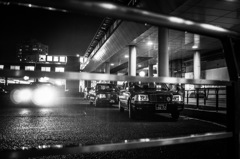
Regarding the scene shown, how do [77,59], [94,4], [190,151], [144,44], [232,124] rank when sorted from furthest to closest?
[77,59] → [144,44] → [190,151] → [232,124] → [94,4]

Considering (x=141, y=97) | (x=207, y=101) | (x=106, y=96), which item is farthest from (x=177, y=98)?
(x=207, y=101)

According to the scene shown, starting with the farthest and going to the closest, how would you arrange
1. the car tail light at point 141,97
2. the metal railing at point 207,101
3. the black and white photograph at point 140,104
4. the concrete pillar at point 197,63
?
the concrete pillar at point 197,63 → the metal railing at point 207,101 → the car tail light at point 141,97 → the black and white photograph at point 140,104

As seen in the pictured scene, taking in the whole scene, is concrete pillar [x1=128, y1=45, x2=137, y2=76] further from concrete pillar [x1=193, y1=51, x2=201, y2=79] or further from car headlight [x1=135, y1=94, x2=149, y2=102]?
car headlight [x1=135, y1=94, x2=149, y2=102]

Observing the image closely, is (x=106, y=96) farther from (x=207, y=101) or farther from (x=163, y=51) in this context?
(x=207, y=101)

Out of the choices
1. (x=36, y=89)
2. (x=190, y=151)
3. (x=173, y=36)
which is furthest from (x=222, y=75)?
(x=190, y=151)

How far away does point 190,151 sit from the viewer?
11.7 ft

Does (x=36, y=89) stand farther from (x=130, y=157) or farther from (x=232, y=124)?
(x=232, y=124)

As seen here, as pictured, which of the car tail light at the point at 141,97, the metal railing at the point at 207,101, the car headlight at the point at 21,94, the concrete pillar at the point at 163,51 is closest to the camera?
the car tail light at the point at 141,97

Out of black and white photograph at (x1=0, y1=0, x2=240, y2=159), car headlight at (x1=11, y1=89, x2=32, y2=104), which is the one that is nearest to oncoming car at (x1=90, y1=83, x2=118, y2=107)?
black and white photograph at (x1=0, y1=0, x2=240, y2=159)

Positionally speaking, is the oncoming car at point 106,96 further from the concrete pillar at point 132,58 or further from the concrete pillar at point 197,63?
the concrete pillar at point 197,63

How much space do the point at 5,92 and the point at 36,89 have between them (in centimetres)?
780

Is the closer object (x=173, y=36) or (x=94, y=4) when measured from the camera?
(x=94, y=4)

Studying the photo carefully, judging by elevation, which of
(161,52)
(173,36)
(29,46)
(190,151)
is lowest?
(190,151)

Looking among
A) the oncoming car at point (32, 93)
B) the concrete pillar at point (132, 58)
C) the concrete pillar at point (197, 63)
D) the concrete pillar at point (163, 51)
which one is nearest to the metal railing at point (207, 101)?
the concrete pillar at point (163, 51)
